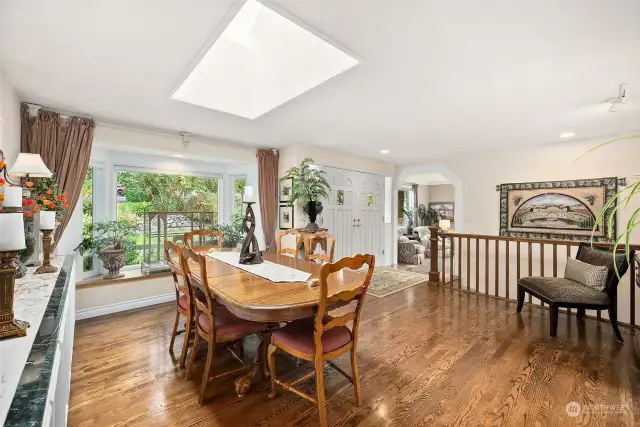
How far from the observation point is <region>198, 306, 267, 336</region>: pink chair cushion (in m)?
1.93

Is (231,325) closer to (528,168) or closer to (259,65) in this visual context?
(259,65)

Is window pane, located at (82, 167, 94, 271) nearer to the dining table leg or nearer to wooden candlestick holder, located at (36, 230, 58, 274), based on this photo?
wooden candlestick holder, located at (36, 230, 58, 274)

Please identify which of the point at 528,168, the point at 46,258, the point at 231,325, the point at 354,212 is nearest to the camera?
the point at 231,325

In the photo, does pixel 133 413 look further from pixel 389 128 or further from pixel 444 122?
pixel 444 122

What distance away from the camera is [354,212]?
18.7ft

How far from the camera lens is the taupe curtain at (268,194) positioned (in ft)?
15.2

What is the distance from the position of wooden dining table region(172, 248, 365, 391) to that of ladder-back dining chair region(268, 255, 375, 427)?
3.6 inches

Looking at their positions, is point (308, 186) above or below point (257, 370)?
above

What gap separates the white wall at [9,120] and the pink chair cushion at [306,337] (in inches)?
101

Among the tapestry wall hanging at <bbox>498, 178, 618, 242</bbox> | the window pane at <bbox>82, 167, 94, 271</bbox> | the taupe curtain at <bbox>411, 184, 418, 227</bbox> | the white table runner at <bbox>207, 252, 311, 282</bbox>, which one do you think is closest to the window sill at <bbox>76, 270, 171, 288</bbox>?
the window pane at <bbox>82, 167, 94, 271</bbox>

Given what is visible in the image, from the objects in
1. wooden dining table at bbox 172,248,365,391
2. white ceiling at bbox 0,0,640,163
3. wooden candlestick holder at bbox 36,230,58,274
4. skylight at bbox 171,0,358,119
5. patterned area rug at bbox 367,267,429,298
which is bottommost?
patterned area rug at bbox 367,267,429,298

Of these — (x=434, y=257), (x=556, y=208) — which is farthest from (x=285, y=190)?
(x=556, y=208)

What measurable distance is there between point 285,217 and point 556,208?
4347 millimetres

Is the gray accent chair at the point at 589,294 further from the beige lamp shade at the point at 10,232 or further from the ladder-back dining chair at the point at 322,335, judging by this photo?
the beige lamp shade at the point at 10,232
